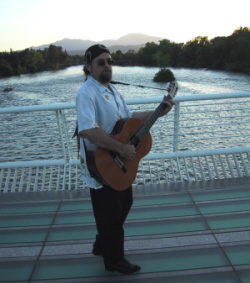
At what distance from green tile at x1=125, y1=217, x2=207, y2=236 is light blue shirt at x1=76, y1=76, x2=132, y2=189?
2.69 ft

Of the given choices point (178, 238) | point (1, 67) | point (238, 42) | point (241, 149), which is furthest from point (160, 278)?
point (1, 67)

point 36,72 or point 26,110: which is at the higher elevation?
point 26,110

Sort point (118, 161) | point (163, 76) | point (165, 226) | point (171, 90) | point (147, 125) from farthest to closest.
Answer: point (163, 76), point (165, 226), point (171, 90), point (147, 125), point (118, 161)

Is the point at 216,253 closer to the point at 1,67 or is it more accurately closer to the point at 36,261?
the point at 36,261

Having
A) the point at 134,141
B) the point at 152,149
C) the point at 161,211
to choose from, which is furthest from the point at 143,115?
the point at 152,149

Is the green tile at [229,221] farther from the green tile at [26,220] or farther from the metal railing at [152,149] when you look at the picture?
the green tile at [26,220]

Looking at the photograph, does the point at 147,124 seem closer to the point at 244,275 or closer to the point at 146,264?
the point at 146,264

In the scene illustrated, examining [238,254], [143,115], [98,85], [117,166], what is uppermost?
[98,85]

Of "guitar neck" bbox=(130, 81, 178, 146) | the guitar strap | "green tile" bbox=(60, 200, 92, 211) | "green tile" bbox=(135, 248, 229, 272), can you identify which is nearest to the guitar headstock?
"guitar neck" bbox=(130, 81, 178, 146)

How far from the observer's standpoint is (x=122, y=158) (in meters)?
1.86

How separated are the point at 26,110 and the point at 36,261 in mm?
1735

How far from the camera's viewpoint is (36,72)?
97688 millimetres

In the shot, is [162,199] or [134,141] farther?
[162,199]

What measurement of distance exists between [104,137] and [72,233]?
3.76ft
